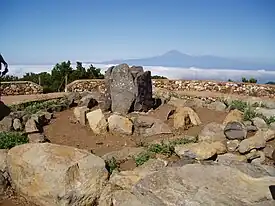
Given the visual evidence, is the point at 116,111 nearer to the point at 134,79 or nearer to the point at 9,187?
the point at 134,79

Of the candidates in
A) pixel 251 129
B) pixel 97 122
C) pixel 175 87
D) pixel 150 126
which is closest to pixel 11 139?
pixel 97 122

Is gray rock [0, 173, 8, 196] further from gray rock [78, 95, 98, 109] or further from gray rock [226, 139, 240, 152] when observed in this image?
gray rock [78, 95, 98, 109]

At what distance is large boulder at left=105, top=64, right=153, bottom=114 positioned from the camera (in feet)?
31.5

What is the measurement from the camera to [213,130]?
757 centimetres

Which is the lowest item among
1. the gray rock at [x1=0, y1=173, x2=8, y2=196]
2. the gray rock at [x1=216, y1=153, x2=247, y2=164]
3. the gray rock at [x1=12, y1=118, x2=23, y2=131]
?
the gray rock at [x1=0, y1=173, x2=8, y2=196]

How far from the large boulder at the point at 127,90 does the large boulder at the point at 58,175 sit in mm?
3920

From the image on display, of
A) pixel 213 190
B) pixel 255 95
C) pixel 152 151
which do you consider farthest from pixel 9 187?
pixel 255 95

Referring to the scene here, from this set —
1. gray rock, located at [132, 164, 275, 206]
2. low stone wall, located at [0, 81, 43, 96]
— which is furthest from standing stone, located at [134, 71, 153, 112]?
low stone wall, located at [0, 81, 43, 96]

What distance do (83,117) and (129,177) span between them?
388cm

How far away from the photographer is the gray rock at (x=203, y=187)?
4516 millimetres

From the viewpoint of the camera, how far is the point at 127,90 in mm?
9633

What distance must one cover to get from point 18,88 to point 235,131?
36.8 feet

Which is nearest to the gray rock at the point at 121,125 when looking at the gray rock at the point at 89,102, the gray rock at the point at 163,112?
the gray rock at the point at 163,112

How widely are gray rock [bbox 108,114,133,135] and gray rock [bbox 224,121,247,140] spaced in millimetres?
2144
